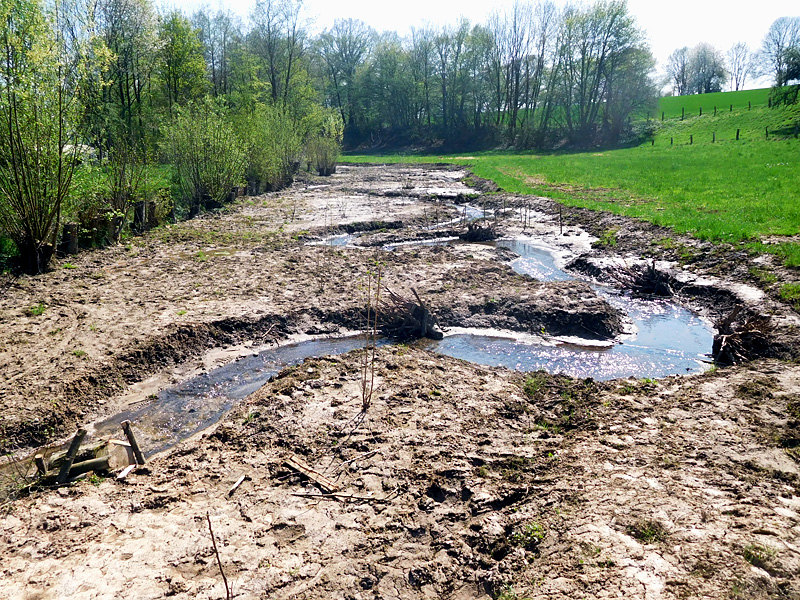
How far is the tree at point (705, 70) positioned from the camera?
8988cm

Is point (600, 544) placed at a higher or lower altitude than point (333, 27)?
lower

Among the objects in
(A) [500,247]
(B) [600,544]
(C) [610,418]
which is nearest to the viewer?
(B) [600,544]

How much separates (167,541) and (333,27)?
296 ft

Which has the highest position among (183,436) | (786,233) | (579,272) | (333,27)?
(333,27)

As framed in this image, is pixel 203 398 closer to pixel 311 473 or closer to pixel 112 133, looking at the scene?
pixel 311 473

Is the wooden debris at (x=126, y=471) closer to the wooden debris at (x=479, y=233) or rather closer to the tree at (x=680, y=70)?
the wooden debris at (x=479, y=233)

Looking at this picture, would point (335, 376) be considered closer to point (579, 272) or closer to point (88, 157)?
point (579, 272)

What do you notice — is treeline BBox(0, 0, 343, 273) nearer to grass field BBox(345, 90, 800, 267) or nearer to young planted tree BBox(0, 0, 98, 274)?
young planted tree BBox(0, 0, 98, 274)

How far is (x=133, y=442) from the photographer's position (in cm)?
618

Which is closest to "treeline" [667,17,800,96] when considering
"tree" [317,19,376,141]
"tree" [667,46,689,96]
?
"tree" [667,46,689,96]

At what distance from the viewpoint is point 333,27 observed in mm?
82312

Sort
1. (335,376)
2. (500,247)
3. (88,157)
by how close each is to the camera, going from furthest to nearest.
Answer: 1. (500,247)
2. (88,157)
3. (335,376)

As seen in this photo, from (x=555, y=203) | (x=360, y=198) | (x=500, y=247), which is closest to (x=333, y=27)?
(x=360, y=198)

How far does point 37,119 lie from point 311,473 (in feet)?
38.8
